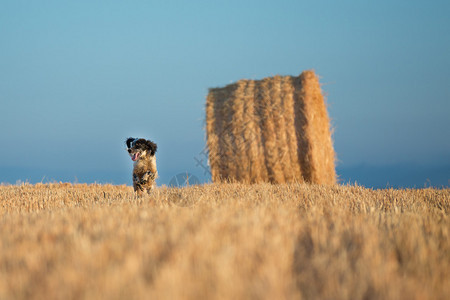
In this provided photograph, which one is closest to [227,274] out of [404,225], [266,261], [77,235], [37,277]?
[266,261]

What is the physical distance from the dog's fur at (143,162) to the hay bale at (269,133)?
3.49m

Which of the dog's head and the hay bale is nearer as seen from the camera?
the dog's head

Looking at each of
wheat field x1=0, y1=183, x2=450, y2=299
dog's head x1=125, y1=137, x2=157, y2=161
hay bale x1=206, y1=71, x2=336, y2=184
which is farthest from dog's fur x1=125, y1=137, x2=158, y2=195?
hay bale x1=206, y1=71, x2=336, y2=184

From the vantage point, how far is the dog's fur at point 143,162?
261 inches

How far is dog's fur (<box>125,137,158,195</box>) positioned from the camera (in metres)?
6.62

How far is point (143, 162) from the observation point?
6746 mm

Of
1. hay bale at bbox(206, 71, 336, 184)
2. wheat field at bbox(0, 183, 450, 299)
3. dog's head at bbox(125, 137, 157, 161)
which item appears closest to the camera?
wheat field at bbox(0, 183, 450, 299)

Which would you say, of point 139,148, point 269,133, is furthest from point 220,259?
point 269,133

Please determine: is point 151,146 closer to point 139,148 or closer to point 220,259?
point 139,148

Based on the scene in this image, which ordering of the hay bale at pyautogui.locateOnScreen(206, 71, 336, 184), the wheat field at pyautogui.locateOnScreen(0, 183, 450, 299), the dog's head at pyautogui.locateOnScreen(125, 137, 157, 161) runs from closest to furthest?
the wheat field at pyautogui.locateOnScreen(0, 183, 450, 299) → the dog's head at pyautogui.locateOnScreen(125, 137, 157, 161) → the hay bale at pyautogui.locateOnScreen(206, 71, 336, 184)

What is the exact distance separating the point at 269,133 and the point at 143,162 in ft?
13.5

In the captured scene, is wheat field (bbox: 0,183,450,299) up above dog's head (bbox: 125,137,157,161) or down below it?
below

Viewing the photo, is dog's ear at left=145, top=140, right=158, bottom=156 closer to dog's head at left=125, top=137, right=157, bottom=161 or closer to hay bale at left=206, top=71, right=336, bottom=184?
dog's head at left=125, top=137, right=157, bottom=161

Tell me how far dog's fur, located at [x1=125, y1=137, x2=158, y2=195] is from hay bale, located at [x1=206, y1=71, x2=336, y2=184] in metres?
3.49
